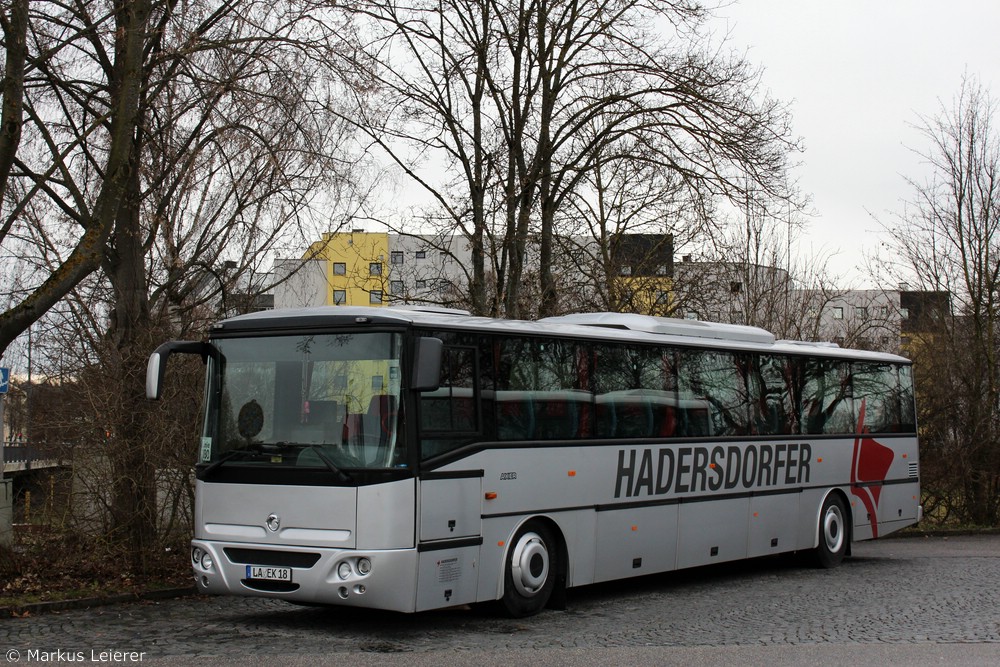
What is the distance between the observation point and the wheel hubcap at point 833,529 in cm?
1748

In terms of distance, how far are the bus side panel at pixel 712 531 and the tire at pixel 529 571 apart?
105 inches

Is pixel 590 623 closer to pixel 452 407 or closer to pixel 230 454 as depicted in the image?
pixel 452 407

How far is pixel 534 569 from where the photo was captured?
12.0 m

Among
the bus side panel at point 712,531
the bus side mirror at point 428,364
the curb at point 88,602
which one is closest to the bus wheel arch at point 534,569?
the bus side mirror at point 428,364

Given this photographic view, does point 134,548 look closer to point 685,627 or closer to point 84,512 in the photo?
point 84,512

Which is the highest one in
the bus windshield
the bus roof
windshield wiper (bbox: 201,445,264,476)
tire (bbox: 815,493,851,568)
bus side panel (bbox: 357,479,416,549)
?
the bus roof

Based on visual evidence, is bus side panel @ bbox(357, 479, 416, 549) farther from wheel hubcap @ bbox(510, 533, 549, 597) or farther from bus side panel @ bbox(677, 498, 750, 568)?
bus side panel @ bbox(677, 498, 750, 568)

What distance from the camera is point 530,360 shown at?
40.4 feet

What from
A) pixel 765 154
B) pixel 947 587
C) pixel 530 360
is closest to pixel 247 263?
pixel 530 360

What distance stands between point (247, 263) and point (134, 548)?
6114 millimetres

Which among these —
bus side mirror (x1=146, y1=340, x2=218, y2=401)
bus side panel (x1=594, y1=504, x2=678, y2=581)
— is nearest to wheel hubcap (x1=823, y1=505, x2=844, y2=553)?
bus side panel (x1=594, y1=504, x2=678, y2=581)

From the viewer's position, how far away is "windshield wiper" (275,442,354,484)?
1048 cm

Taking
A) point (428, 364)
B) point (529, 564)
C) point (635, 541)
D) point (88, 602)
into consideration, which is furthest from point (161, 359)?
point (635, 541)

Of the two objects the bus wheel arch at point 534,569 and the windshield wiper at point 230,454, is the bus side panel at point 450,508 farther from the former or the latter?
the windshield wiper at point 230,454
